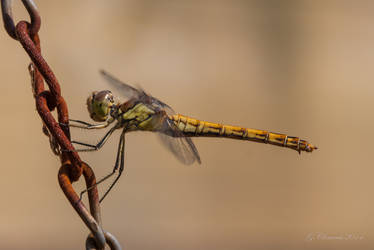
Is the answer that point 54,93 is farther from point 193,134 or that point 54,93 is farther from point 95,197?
point 193,134

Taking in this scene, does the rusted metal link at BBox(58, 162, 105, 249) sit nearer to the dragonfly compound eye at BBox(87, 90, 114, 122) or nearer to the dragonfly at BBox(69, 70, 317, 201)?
the dragonfly at BBox(69, 70, 317, 201)

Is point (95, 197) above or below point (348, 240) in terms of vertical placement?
above

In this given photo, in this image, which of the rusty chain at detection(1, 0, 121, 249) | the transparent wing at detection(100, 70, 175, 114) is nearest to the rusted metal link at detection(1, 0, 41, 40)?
the rusty chain at detection(1, 0, 121, 249)

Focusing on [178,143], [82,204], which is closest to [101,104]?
[178,143]

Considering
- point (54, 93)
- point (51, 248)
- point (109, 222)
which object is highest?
point (54, 93)

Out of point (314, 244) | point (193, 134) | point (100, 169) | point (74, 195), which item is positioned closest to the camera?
point (74, 195)

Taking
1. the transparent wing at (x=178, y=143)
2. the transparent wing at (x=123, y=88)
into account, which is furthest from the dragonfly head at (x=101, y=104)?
the transparent wing at (x=178, y=143)

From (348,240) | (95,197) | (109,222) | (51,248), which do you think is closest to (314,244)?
(348,240)
